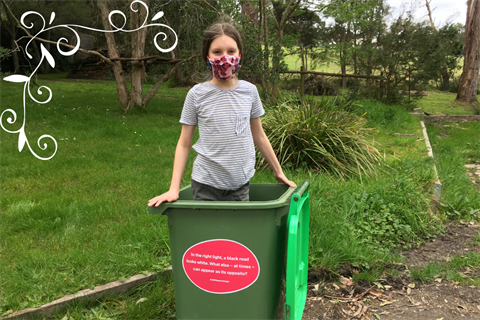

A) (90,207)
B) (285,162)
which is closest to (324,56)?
(285,162)

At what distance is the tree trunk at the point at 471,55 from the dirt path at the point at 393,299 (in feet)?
45.9

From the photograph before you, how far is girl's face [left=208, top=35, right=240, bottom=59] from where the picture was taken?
193 cm

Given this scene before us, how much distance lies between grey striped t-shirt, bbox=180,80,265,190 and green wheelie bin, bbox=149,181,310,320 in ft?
1.12

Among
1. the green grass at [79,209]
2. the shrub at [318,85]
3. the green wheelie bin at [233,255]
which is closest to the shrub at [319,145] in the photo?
the green grass at [79,209]

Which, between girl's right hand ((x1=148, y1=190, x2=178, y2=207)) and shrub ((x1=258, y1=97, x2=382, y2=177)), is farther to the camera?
shrub ((x1=258, y1=97, x2=382, y2=177))

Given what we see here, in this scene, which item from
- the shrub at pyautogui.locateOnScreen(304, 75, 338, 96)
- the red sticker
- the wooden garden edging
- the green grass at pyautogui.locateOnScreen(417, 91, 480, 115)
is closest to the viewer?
the red sticker

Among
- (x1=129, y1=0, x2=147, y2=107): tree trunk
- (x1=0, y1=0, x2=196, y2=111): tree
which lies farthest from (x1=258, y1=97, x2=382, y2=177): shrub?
(x1=129, y1=0, x2=147, y2=107): tree trunk

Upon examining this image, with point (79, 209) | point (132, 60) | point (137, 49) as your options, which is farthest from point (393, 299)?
point (137, 49)

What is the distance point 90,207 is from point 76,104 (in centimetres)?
760

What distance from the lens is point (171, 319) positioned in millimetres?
2383

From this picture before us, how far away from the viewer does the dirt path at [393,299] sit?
8.36 ft

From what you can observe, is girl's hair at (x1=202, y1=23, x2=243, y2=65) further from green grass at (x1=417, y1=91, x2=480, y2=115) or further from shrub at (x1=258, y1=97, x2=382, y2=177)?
green grass at (x1=417, y1=91, x2=480, y2=115)

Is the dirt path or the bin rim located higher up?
the bin rim

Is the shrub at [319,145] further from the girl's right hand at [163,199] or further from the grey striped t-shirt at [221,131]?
the girl's right hand at [163,199]
